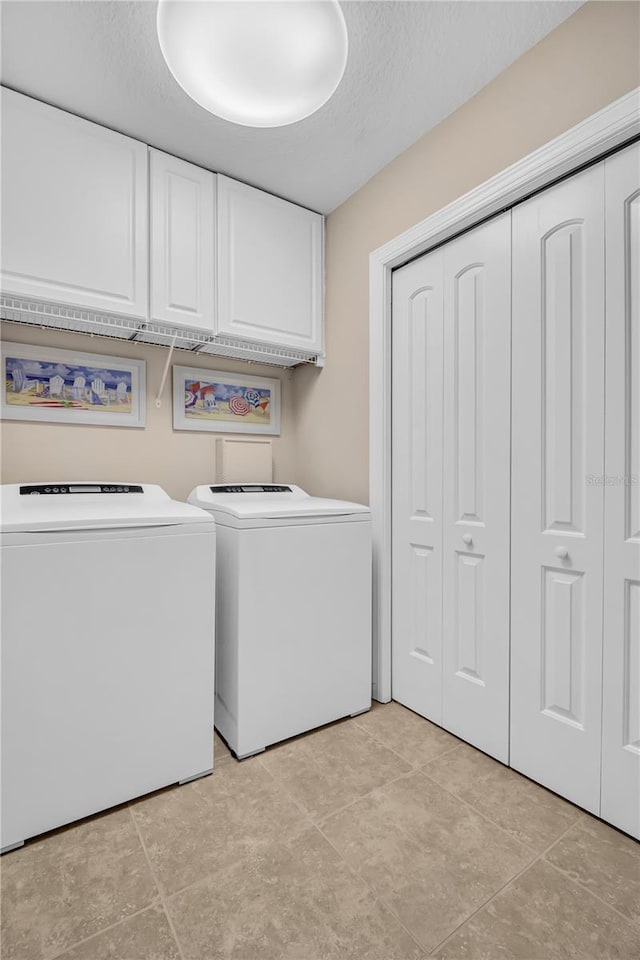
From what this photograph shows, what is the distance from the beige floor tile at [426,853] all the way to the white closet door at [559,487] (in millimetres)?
360

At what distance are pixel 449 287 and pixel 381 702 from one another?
1859 mm

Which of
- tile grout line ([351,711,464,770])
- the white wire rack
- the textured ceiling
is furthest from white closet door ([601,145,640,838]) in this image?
the white wire rack

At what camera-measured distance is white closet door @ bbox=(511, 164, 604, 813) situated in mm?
1451

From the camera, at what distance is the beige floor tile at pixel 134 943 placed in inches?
40.9

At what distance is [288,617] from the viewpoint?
1.86 meters

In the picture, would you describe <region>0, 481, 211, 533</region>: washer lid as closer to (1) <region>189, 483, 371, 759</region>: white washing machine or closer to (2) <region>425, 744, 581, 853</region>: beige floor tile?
(1) <region>189, 483, 371, 759</region>: white washing machine

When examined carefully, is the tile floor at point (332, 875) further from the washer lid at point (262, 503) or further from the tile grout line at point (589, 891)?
the washer lid at point (262, 503)

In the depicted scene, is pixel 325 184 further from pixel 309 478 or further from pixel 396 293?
pixel 309 478

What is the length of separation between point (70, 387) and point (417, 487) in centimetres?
163

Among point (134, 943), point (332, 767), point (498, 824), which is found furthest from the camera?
point (332, 767)

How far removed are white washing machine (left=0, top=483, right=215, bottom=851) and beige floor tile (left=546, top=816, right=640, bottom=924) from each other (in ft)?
3.75

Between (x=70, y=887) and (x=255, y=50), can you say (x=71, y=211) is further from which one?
(x=70, y=887)

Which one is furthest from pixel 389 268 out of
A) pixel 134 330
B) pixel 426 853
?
pixel 426 853

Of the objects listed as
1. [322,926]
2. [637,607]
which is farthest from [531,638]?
[322,926]
